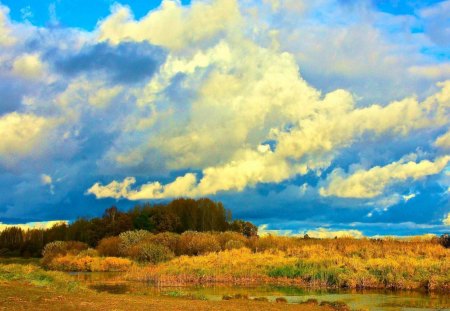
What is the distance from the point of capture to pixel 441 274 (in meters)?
47.1

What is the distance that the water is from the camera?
117ft

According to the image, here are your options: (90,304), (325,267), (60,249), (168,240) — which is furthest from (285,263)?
(60,249)

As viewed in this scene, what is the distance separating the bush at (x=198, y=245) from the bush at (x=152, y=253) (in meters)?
3.06

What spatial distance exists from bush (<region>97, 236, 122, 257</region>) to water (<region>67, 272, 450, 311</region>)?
36.0m

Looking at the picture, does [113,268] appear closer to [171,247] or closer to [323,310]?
[171,247]

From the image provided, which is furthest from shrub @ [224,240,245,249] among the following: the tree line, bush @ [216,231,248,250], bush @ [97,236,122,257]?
the tree line

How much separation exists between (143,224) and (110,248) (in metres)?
22.5

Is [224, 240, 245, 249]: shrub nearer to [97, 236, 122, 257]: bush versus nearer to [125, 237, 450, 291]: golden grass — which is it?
[125, 237, 450, 291]: golden grass

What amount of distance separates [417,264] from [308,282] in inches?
395

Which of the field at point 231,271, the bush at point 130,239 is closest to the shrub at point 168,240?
the field at point 231,271

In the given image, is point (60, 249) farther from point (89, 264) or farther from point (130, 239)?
point (89, 264)

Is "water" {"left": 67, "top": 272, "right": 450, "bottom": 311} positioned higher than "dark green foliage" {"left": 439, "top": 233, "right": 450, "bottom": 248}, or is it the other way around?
"dark green foliage" {"left": 439, "top": 233, "right": 450, "bottom": 248}

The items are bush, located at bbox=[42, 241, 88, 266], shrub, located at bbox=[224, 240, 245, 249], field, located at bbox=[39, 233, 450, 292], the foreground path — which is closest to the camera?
the foreground path

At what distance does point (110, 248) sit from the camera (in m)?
88.5
